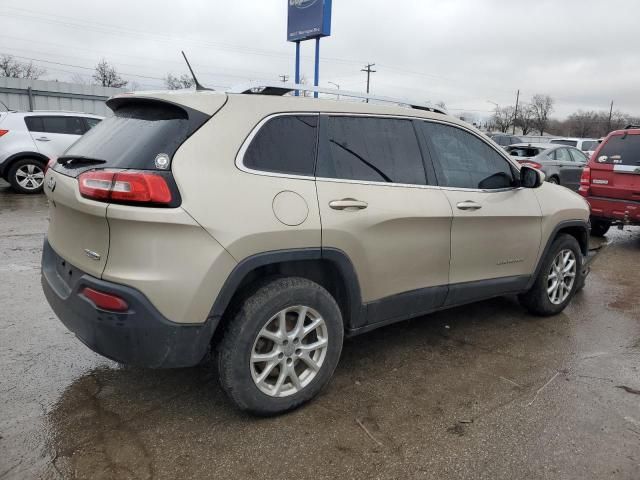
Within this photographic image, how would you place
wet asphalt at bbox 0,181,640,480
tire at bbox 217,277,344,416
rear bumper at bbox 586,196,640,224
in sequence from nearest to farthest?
wet asphalt at bbox 0,181,640,480 < tire at bbox 217,277,344,416 < rear bumper at bbox 586,196,640,224

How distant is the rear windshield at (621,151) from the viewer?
7703 millimetres

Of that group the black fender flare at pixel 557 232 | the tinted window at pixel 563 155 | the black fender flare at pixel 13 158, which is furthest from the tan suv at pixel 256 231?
the tinted window at pixel 563 155

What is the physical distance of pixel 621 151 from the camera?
7.89 metres

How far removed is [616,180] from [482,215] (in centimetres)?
539

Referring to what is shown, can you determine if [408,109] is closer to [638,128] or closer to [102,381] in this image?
[102,381]

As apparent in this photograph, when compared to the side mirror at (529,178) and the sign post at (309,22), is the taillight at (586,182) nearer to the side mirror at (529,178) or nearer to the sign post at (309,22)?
the side mirror at (529,178)

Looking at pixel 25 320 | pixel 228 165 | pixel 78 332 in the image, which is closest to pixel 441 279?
pixel 228 165

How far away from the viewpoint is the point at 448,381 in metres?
3.37

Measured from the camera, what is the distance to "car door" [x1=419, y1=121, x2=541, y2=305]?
3602 millimetres

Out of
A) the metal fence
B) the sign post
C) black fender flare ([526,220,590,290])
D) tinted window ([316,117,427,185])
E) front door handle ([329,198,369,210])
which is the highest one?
the sign post

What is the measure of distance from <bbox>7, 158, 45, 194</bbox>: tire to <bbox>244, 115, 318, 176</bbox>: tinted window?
10300mm

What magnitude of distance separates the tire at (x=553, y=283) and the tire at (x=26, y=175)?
10630 mm

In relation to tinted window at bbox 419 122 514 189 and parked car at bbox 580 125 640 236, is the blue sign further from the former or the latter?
tinted window at bbox 419 122 514 189

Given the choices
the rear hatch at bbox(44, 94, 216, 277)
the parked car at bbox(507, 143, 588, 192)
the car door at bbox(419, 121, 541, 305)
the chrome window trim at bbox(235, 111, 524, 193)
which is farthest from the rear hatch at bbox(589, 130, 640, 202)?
the rear hatch at bbox(44, 94, 216, 277)
